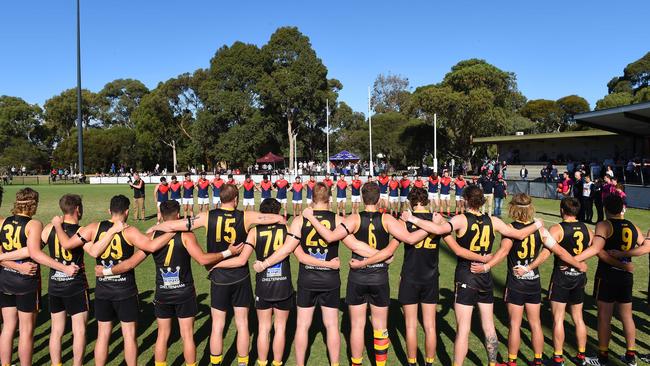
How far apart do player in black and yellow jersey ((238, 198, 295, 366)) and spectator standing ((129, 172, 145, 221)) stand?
13.9 metres

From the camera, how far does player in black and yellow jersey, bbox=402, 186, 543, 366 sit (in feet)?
16.6

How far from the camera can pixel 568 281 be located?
5344 mm

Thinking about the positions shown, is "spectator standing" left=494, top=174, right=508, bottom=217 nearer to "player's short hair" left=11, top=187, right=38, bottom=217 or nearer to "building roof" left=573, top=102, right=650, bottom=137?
"building roof" left=573, top=102, right=650, bottom=137

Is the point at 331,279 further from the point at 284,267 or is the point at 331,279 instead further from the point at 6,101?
the point at 6,101

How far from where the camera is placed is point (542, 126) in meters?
70.0

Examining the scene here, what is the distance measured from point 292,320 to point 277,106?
45.9m

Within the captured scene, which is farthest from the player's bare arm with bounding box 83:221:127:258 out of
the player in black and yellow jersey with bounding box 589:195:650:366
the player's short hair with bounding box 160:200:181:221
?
the player in black and yellow jersey with bounding box 589:195:650:366

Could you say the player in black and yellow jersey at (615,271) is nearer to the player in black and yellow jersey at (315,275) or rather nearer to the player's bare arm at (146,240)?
the player in black and yellow jersey at (315,275)

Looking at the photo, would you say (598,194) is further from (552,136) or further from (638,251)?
(552,136)

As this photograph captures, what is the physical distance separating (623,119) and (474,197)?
1029 inches

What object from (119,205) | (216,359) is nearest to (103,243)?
(119,205)

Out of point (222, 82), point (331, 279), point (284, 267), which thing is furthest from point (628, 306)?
point (222, 82)

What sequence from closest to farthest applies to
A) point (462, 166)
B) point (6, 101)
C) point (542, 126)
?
point (462, 166)
point (542, 126)
point (6, 101)

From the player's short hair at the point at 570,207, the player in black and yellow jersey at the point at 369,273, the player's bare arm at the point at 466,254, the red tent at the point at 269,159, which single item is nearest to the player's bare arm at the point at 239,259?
the player in black and yellow jersey at the point at 369,273
